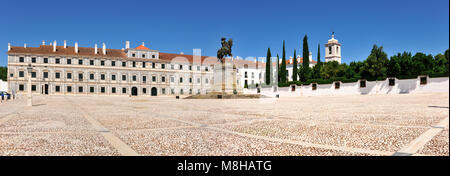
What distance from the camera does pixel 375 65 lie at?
3142cm

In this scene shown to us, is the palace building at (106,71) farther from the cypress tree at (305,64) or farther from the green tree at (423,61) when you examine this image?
the green tree at (423,61)

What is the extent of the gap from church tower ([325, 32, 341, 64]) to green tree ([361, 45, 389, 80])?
32275 millimetres

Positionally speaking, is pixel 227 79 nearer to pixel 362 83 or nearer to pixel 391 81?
pixel 362 83

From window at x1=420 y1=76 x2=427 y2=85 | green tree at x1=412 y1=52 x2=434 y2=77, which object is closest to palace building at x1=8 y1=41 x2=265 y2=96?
green tree at x1=412 y1=52 x2=434 y2=77

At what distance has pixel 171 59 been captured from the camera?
52.5 metres

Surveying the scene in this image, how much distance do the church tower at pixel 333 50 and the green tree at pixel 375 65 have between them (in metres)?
32.3

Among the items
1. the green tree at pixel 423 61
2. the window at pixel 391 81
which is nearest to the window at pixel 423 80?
the green tree at pixel 423 61

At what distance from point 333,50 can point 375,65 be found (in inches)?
1382

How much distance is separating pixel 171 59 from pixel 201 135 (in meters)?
50.8

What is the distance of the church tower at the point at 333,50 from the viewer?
6431 cm

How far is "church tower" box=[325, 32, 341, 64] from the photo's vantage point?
2532 inches

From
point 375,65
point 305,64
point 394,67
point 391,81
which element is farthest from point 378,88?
point 305,64

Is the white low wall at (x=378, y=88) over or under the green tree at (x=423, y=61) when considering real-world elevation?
under
